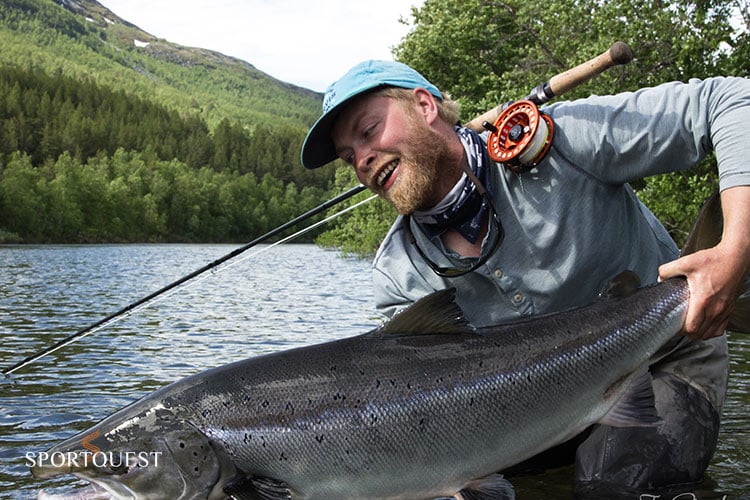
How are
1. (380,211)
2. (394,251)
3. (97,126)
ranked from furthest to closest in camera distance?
1. (97,126)
2. (380,211)
3. (394,251)

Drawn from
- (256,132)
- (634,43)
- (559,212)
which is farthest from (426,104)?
(256,132)

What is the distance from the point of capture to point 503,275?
12.5ft

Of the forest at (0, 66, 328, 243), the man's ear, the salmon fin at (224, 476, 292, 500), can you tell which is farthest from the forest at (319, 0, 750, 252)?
the forest at (0, 66, 328, 243)

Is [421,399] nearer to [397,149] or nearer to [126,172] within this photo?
[397,149]

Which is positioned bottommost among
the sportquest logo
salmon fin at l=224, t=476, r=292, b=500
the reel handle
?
salmon fin at l=224, t=476, r=292, b=500

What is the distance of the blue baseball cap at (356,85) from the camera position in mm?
3893

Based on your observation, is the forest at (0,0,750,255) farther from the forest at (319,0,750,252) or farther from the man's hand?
the man's hand

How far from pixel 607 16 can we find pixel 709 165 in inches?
147

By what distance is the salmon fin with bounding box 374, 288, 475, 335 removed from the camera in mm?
3301

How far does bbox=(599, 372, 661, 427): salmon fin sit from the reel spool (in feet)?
3.63

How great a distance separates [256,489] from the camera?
3000 millimetres

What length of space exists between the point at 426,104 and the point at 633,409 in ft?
Result: 5.85

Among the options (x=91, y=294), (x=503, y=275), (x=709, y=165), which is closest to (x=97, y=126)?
(x=91, y=294)

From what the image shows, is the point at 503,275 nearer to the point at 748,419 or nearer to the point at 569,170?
the point at 569,170
